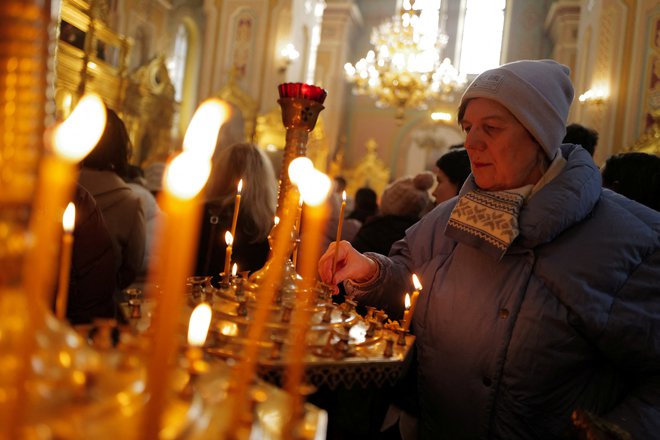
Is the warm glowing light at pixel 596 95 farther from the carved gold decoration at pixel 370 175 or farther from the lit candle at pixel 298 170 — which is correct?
the lit candle at pixel 298 170

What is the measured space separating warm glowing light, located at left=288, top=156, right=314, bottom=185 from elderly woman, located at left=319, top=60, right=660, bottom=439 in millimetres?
334

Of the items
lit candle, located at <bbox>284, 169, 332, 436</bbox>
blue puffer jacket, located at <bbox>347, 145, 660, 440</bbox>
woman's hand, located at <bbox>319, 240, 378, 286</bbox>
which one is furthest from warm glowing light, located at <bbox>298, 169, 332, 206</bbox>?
blue puffer jacket, located at <bbox>347, 145, 660, 440</bbox>

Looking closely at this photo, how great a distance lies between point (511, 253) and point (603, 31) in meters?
8.95

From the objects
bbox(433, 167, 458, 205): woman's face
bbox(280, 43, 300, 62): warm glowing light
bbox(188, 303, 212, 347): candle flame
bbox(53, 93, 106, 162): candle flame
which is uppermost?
bbox(280, 43, 300, 62): warm glowing light

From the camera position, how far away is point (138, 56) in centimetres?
1155

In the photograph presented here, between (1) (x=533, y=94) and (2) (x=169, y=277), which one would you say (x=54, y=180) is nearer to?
(2) (x=169, y=277)

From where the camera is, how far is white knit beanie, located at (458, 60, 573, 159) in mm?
1512

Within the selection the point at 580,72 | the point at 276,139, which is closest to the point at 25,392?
the point at 276,139

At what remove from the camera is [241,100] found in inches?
397

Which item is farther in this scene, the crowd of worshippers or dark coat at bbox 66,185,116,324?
dark coat at bbox 66,185,116,324

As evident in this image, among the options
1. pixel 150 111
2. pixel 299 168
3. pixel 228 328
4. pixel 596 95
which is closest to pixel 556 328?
pixel 299 168

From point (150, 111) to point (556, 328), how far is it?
1085 cm

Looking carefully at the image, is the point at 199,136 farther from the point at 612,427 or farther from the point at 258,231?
the point at 258,231

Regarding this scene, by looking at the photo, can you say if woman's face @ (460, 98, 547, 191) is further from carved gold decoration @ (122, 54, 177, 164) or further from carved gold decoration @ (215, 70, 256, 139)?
carved gold decoration @ (122, 54, 177, 164)
